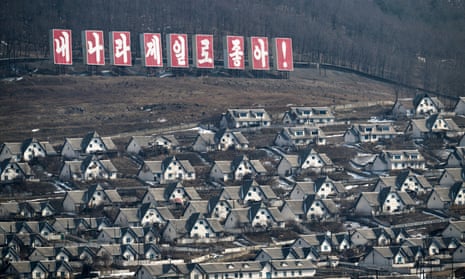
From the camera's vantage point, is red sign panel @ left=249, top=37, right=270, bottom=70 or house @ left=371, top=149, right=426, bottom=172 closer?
house @ left=371, top=149, right=426, bottom=172

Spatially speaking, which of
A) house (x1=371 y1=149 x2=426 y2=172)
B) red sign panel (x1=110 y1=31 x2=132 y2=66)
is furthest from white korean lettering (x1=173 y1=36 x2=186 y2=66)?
house (x1=371 y1=149 x2=426 y2=172)

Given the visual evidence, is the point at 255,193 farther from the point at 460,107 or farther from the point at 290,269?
the point at 460,107

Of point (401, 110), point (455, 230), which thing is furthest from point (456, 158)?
point (455, 230)

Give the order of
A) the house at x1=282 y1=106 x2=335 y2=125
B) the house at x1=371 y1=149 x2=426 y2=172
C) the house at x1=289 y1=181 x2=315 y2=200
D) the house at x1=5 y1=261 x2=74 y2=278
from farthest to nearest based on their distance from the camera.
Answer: the house at x1=282 y1=106 x2=335 y2=125, the house at x1=371 y1=149 x2=426 y2=172, the house at x1=289 y1=181 x2=315 y2=200, the house at x1=5 y1=261 x2=74 y2=278

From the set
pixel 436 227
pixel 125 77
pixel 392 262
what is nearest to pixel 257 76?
pixel 125 77

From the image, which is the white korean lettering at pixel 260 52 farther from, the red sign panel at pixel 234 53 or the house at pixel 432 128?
the house at pixel 432 128

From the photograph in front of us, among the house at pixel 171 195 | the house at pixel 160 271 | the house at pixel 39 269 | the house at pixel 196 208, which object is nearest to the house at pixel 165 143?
the house at pixel 171 195

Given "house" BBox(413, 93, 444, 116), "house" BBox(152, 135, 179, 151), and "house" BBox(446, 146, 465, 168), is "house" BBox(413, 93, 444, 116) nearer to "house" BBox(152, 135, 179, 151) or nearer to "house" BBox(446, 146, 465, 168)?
"house" BBox(446, 146, 465, 168)
